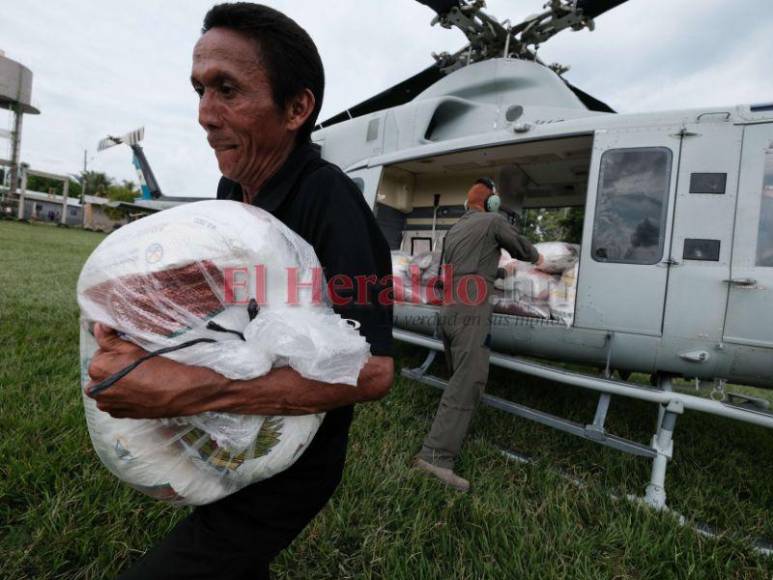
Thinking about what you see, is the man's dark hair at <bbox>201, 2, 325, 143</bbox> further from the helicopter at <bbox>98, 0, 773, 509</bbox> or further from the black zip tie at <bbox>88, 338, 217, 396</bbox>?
the helicopter at <bbox>98, 0, 773, 509</bbox>

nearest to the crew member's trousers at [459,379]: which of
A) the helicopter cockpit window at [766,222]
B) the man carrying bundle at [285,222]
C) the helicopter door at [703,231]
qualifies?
the helicopter door at [703,231]

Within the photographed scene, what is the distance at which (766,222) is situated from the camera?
253cm

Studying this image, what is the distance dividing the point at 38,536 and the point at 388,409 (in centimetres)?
235

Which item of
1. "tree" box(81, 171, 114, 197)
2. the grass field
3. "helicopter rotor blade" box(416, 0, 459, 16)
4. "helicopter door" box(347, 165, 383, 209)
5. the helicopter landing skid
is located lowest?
the grass field

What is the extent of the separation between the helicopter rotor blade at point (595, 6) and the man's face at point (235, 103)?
5022 mm

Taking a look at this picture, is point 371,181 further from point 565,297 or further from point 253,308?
point 253,308

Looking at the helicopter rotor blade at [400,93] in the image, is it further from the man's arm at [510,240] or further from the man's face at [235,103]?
the man's face at [235,103]

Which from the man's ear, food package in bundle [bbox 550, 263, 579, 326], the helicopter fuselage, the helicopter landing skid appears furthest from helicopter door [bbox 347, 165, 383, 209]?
the man's ear

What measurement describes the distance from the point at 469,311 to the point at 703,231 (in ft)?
5.23

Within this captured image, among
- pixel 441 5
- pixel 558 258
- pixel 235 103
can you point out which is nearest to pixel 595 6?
pixel 441 5

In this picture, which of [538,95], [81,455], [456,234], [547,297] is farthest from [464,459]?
[538,95]

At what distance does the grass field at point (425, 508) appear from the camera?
1.83 m

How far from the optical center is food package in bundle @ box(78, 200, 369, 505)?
29.8 inches

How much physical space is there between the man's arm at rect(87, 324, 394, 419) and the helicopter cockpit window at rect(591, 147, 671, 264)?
275 centimetres
